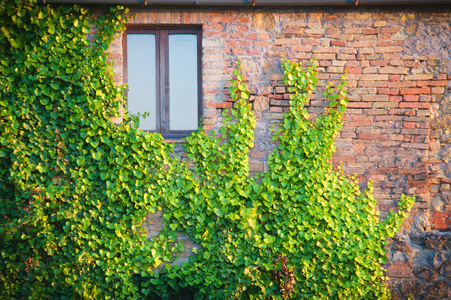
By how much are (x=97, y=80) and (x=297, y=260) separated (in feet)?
10.2

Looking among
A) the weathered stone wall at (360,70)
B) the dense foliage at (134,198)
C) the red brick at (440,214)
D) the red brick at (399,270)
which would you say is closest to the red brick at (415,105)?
the weathered stone wall at (360,70)

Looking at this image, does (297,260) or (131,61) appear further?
(131,61)

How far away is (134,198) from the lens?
466 centimetres

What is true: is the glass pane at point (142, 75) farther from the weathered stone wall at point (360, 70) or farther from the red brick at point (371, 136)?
the red brick at point (371, 136)

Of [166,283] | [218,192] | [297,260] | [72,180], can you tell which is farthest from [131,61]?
[297,260]

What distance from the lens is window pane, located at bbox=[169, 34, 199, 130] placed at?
197 inches

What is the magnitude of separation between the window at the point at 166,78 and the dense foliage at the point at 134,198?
0.96ft

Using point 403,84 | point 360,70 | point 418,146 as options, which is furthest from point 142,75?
point 418,146

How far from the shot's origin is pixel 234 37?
482 cm

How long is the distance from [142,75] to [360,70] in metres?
2.66

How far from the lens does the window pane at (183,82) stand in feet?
16.4

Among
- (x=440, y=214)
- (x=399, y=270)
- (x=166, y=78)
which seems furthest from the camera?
(x=166, y=78)

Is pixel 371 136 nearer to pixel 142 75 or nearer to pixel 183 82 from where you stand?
pixel 183 82

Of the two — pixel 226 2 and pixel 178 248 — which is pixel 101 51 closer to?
pixel 226 2
